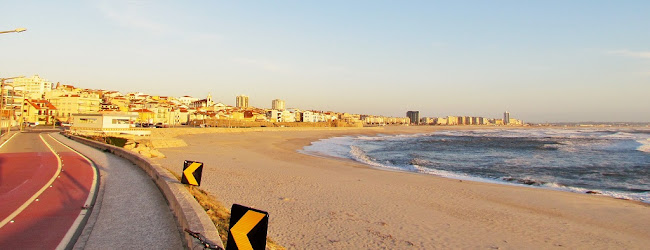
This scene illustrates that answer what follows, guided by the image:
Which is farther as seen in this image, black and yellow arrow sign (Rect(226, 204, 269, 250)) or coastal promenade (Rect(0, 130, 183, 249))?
coastal promenade (Rect(0, 130, 183, 249))

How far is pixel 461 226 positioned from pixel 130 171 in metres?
Answer: 10.8

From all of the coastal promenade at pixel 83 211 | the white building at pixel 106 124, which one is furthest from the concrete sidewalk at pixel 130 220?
the white building at pixel 106 124

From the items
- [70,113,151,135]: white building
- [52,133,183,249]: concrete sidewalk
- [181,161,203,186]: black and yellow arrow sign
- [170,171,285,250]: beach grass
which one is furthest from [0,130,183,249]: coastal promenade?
[70,113,151,135]: white building

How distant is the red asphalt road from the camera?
18.0 ft

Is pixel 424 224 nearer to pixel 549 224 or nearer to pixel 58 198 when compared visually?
pixel 549 224

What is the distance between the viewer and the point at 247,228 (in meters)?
3.90

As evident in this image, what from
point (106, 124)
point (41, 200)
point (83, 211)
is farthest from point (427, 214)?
point (106, 124)

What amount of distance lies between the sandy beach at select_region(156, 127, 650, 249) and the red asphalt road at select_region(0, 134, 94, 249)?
3523 mm

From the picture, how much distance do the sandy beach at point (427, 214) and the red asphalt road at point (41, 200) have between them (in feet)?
11.6

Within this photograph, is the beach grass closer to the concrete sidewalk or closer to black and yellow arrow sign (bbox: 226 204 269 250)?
the concrete sidewalk

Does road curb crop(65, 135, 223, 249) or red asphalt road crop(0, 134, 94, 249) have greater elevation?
road curb crop(65, 135, 223, 249)

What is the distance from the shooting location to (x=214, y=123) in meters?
88.9

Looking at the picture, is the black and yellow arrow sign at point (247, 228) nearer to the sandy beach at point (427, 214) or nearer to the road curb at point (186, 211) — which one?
the road curb at point (186, 211)

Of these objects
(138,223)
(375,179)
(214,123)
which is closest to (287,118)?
(214,123)
